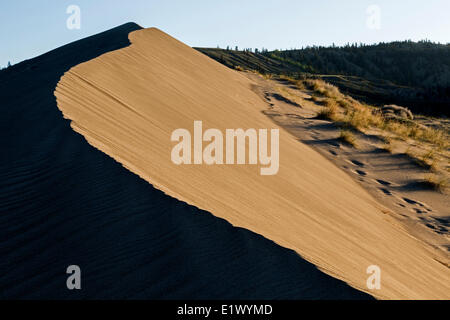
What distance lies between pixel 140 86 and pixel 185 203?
471 centimetres

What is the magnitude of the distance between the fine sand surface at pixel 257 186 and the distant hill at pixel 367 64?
2514cm

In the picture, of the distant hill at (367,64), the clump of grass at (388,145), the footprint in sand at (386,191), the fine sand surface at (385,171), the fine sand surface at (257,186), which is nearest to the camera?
the fine sand surface at (257,186)

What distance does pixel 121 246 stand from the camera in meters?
2.26

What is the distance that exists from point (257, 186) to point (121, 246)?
2175 mm

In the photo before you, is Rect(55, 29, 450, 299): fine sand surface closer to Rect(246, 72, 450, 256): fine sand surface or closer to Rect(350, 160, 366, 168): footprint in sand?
Rect(246, 72, 450, 256): fine sand surface

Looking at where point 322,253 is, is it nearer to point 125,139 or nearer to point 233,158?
point 125,139

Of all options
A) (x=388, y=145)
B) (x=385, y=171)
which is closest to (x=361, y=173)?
(x=385, y=171)

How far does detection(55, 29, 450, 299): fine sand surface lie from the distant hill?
25.1m

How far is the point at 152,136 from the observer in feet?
14.5

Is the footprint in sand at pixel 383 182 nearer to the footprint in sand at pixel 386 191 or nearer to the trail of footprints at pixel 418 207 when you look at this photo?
the trail of footprints at pixel 418 207

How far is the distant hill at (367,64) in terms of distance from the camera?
3572 cm

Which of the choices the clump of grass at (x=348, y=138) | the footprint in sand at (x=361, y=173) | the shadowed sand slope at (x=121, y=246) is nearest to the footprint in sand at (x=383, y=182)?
the footprint in sand at (x=361, y=173)

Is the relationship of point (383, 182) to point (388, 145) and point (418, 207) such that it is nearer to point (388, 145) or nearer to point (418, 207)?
point (418, 207)
